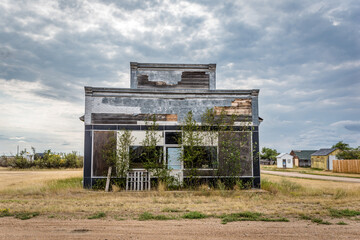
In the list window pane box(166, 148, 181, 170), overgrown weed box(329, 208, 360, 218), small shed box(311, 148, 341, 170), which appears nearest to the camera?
overgrown weed box(329, 208, 360, 218)

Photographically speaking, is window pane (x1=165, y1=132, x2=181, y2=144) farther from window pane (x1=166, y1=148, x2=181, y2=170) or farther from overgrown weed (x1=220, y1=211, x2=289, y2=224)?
overgrown weed (x1=220, y1=211, x2=289, y2=224)

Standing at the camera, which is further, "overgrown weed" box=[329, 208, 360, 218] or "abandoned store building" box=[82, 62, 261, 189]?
"abandoned store building" box=[82, 62, 261, 189]

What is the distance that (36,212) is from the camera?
29.0 ft

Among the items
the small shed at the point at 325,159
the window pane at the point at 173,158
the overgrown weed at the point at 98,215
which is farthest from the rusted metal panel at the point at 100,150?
the small shed at the point at 325,159

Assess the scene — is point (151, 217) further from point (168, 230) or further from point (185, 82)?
point (185, 82)

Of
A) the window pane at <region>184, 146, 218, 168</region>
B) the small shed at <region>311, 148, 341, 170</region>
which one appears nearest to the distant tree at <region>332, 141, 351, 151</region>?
the small shed at <region>311, 148, 341, 170</region>

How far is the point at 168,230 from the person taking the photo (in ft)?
22.6

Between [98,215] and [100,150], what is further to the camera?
[100,150]

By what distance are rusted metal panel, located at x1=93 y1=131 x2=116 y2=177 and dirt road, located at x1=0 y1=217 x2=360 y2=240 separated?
7.02 m

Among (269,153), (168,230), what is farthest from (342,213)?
(269,153)

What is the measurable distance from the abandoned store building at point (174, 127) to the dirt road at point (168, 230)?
712 centimetres

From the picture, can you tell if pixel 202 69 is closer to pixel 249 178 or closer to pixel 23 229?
pixel 249 178

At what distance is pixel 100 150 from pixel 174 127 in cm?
411

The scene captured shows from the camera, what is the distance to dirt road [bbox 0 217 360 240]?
21.1 ft
